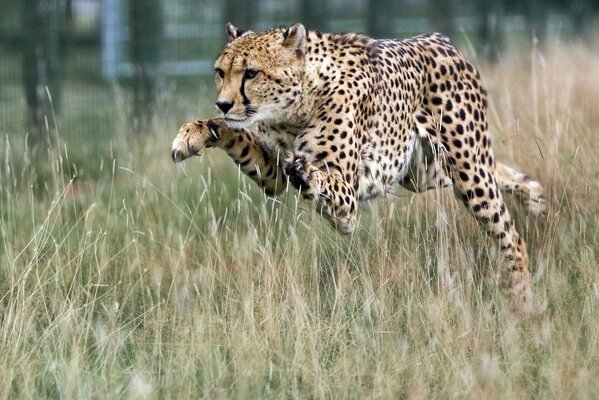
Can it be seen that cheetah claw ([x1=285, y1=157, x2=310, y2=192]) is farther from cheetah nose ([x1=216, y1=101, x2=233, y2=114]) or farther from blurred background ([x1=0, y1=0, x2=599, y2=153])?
blurred background ([x1=0, y1=0, x2=599, y2=153])

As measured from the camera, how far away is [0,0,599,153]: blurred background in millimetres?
7914

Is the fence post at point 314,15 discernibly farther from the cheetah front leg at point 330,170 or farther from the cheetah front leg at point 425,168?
the cheetah front leg at point 330,170

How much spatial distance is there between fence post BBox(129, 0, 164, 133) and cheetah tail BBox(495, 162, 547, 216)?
4112 mm

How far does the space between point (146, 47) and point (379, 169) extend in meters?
4.74

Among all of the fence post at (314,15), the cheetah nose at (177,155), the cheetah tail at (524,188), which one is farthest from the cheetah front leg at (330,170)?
the fence post at (314,15)

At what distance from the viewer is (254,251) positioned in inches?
180

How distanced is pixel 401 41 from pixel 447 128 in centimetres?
46

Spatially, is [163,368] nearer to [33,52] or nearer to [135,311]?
[135,311]

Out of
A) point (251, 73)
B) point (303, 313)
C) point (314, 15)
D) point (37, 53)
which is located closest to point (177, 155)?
point (251, 73)

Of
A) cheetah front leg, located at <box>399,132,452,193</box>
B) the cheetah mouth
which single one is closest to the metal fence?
cheetah front leg, located at <box>399,132,452,193</box>

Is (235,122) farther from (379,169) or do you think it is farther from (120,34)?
(120,34)

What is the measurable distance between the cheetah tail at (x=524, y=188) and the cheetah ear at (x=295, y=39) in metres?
1.22

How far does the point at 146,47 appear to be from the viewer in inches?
363

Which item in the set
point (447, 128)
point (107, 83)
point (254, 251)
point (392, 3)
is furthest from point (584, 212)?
point (392, 3)
